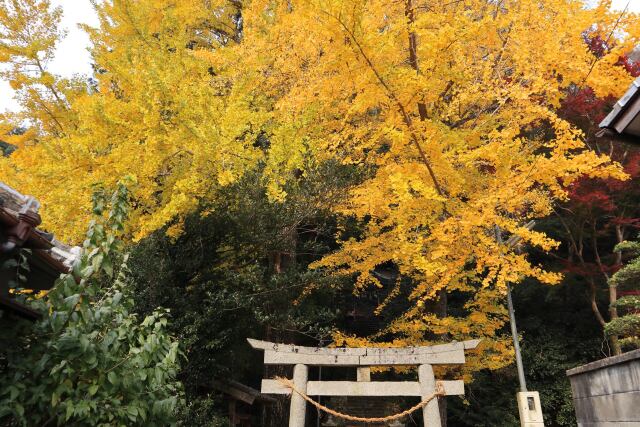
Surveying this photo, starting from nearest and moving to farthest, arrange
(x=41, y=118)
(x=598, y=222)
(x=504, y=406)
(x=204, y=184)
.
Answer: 1. (x=204, y=184)
2. (x=41, y=118)
3. (x=504, y=406)
4. (x=598, y=222)

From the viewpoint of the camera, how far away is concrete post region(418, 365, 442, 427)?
6457 mm

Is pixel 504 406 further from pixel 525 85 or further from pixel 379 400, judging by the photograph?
pixel 525 85

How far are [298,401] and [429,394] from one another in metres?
1.95

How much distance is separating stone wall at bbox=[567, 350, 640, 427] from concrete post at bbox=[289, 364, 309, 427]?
4149 mm

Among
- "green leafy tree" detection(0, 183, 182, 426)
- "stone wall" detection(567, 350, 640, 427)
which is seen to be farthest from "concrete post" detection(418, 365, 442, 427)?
"green leafy tree" detection(0, 183, 182, 426)

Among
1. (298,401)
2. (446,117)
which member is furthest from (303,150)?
(298,401)

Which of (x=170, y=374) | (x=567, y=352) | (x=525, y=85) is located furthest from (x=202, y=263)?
(x=567, y=352)

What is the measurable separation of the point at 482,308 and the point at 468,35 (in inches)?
223

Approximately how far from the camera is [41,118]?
908 cm

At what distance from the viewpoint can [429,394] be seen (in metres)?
6.57

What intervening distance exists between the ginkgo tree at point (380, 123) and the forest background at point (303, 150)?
0.13 feet

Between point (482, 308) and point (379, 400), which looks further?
point (379, 400)

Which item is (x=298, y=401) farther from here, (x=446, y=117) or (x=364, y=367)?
Answer: (x=446, y=117)

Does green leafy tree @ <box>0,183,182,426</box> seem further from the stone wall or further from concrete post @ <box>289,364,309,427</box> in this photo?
the stone wall
